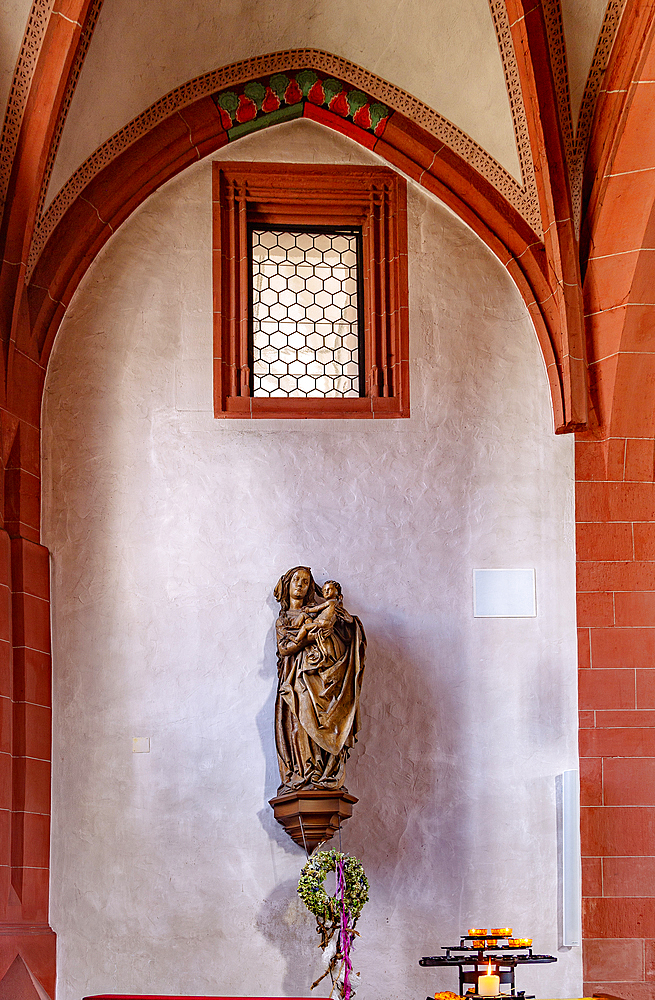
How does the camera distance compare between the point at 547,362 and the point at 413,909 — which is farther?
the point at 547,362

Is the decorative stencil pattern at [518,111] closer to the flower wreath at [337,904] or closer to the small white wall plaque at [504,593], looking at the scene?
the small white wall plaque at [504,593]

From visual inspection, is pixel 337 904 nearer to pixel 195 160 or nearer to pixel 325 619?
pixel 325 619

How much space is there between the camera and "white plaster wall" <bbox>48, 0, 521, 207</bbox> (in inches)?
331

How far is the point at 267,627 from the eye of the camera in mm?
8469

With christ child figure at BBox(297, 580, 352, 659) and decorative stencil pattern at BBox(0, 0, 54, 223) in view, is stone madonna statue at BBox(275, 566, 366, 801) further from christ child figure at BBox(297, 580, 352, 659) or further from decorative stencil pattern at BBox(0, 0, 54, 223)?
decorative stencil pattern at BBox(0, 0, 54, 223)

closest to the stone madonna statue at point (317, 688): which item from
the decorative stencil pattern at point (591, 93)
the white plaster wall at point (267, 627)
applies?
the white plaster wall at point (267, 627)

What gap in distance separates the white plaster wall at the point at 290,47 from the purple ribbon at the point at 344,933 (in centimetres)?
474

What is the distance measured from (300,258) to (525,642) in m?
3.14

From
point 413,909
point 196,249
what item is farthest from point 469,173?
point 413,909

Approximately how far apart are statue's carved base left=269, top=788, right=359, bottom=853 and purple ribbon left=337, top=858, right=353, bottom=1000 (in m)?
0.38

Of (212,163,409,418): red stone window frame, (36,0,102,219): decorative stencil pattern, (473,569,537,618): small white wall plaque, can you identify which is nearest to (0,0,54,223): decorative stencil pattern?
(36,0,102,219): decorative stencil pattern

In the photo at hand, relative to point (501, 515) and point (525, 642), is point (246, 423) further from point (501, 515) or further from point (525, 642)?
point (525, 642)

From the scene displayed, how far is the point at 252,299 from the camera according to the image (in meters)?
9.06

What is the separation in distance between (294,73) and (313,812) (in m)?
5.13
